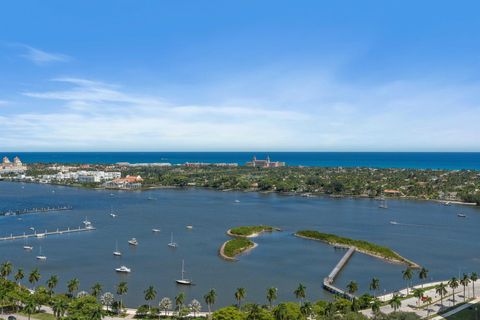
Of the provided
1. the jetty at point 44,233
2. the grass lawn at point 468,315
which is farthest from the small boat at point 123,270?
the grass lawn at point 468,315

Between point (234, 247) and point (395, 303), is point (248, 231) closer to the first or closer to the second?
point (234, 247)

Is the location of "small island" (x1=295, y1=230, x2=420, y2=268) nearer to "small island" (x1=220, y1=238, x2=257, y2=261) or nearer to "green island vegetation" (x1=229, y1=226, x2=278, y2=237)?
"green island vegetation" (x1=229, y1=226, x2=278, y2=237)

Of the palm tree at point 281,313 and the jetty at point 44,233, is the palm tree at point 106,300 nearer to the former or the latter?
the palm tree at point 281,313

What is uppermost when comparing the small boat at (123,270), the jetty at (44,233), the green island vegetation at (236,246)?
the green island vegetation at (236,246)

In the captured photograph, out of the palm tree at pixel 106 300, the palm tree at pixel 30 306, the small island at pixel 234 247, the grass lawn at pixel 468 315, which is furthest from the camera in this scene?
the small island at pixel 234 247

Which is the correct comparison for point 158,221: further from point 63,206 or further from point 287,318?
point 287,318

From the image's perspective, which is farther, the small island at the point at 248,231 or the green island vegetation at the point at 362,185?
the green island vegetation at the point at 362,185

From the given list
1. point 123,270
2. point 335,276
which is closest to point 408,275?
point 335,276

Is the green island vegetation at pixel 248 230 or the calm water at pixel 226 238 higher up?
the green island vegetation at pixel 248 230
